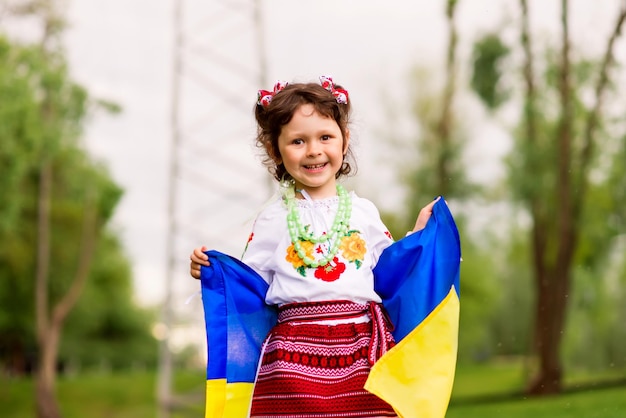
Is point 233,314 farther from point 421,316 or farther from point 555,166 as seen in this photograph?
A: point 555,166

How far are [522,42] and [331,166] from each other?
1549 cm

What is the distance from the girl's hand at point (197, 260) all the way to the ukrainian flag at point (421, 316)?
68cm

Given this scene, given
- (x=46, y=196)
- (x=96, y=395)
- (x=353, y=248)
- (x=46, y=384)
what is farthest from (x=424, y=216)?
(x=96, y=395)

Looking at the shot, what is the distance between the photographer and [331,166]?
3.83m

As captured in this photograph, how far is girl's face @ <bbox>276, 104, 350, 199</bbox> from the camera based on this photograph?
12.4 feet

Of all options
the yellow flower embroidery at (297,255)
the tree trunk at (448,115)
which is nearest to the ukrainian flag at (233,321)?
the yellow flower embroidery at (297,255)

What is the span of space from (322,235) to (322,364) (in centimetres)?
49

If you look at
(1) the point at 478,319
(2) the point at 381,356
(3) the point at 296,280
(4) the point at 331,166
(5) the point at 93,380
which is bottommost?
(5) the point at 93,380

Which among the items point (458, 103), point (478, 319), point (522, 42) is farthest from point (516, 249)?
point (522, 42)

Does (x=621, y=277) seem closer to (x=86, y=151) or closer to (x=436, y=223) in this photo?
(x=86, y=151)

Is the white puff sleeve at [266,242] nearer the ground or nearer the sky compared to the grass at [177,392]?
nearer the sky

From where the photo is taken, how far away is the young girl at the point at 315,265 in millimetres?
3637

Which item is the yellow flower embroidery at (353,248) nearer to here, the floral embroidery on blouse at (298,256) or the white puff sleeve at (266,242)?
the floral embroidery on blouse at (298,256)

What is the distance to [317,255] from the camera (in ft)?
12.3
